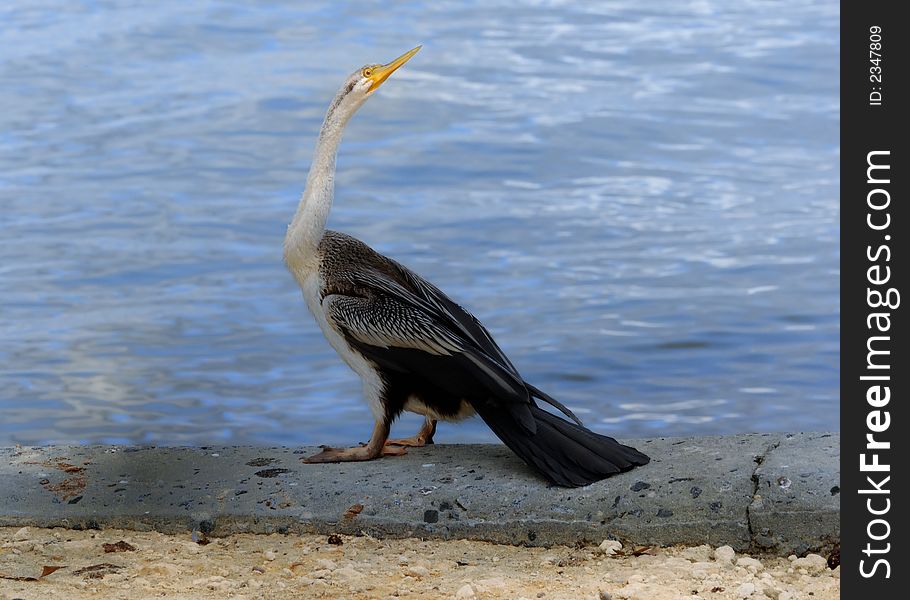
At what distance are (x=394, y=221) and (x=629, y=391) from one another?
11.4 ft

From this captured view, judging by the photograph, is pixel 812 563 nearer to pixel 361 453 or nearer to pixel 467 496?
pixel 467 496

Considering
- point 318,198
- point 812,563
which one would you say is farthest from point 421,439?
point 812,563

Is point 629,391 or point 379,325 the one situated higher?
point 379,325

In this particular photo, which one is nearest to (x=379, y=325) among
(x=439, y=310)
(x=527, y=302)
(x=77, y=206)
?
(x=439, y=310)

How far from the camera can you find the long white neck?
5.96 meters

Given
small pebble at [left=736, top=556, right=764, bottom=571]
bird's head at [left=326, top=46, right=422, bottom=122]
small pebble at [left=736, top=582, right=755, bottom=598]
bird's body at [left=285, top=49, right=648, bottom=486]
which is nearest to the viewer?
small pebble at [left=736, top=582, right=755, bottom=598]

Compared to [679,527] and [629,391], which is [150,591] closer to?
[679,527]

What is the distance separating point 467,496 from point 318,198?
152 cm

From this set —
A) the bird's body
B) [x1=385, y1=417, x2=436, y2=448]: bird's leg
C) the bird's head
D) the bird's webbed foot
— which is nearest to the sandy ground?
the bird's body

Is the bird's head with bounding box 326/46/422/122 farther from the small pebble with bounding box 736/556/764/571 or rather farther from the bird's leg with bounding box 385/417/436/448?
the small pebble with bounding box 736/556/764/571

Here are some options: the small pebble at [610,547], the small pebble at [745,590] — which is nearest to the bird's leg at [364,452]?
the small pebble at [610,547]

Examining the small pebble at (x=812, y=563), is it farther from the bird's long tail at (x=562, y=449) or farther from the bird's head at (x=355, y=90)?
the bird's head at (x=355, y=90)

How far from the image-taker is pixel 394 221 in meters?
11.7

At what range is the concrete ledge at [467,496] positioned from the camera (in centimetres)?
496
